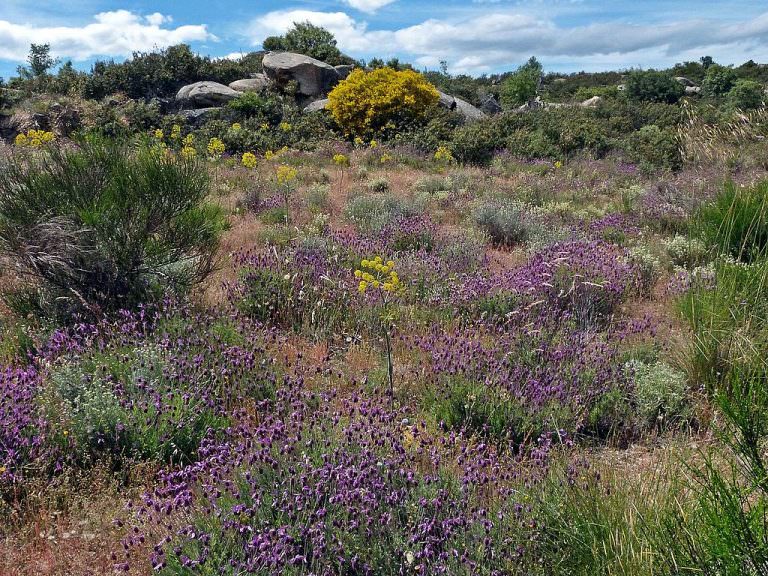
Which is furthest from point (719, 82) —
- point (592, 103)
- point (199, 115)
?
point (199, 115)

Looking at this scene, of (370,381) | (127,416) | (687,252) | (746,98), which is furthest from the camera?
(746,98)

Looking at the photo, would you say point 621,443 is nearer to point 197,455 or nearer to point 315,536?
point 315,536

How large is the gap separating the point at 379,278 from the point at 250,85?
66.8 ft

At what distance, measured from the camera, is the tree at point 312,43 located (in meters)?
25.8

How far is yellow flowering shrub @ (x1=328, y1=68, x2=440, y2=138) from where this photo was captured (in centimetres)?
1989

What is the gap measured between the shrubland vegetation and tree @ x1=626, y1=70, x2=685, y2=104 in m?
28.8

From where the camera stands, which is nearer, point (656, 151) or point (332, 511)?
point (332, 511)

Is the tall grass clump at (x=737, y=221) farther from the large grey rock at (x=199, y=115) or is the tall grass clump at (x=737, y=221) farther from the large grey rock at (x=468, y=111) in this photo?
the large grey rock at (x=199, y=115)

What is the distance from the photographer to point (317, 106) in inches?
853

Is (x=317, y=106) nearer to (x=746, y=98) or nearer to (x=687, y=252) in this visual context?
(x=687, y=252)

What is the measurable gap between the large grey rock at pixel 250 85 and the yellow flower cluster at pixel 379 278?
18.7 meters

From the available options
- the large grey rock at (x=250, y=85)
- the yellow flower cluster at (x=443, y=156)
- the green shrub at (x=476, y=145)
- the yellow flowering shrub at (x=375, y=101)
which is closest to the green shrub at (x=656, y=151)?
the green shrub at (x=476, y=145)

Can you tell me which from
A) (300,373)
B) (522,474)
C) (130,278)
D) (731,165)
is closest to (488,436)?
(522,474)

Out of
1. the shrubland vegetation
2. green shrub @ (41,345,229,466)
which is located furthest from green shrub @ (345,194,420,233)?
green shrub @ (41,345,229,466)
